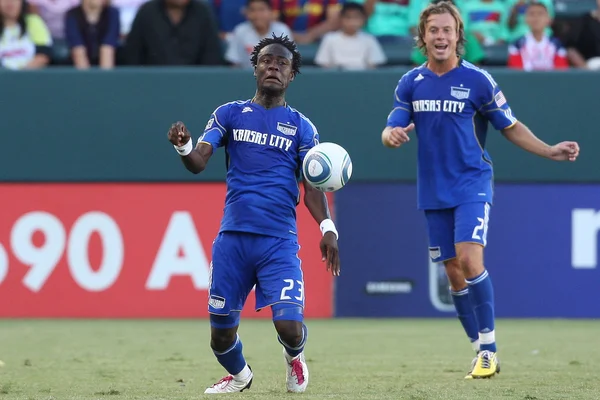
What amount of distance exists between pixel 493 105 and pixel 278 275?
7.63 feet

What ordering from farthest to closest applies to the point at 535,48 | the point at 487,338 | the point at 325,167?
the point at 535,48, the point at 487,338, the point at 325,167

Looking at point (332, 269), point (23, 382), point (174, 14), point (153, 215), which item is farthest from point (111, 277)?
point (332, 269)

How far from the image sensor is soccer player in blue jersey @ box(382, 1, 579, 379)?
25.6 feet

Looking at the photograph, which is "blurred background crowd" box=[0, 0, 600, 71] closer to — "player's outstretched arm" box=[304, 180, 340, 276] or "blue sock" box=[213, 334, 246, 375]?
"player's outstretched arm" box=[304, 180, 340, 276]

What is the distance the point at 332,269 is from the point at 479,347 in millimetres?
1802

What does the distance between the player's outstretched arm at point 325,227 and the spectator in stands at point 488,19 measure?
7.39 metres

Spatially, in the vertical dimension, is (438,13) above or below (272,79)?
above

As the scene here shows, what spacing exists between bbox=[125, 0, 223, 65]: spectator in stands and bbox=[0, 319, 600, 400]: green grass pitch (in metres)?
2.91

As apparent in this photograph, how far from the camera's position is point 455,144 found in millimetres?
7984

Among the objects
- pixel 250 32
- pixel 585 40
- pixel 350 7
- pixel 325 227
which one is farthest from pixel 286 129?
pixel 585 40

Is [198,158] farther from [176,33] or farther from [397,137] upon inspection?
[176,33]

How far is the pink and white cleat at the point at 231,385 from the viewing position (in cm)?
663

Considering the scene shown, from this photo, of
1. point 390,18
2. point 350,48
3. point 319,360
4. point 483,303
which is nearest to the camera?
point 483,303

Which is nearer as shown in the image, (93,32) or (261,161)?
Answer: (261,161)
